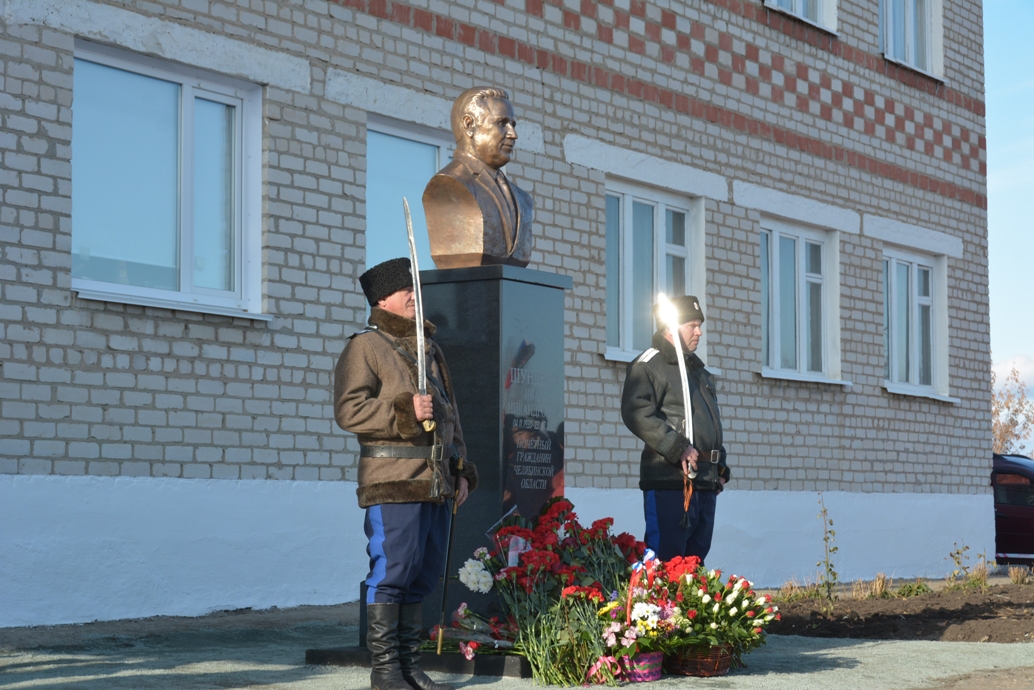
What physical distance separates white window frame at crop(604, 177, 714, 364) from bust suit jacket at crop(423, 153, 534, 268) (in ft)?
17.7

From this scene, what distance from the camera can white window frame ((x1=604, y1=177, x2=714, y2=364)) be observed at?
1322 centimetres

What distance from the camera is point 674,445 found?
7609mm

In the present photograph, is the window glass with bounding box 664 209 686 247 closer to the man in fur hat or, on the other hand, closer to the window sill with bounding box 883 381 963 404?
the window sill with bounding box 883 381 963 404

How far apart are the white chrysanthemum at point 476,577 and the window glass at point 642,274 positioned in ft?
22.3

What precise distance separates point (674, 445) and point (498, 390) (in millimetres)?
A: 1156

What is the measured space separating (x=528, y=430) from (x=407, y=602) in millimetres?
1407

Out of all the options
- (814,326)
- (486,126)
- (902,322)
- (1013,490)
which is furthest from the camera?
(1013,490)

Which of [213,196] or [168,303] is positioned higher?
[213,196]

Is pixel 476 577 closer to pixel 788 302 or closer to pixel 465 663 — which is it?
pixel 465 663

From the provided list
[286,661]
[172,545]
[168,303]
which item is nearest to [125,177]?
[168,303]

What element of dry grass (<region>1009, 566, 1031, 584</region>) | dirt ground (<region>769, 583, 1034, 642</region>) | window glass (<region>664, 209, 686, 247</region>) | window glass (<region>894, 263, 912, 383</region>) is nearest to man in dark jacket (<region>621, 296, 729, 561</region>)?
dirt ground (<region>769, 583, 1034, 642</region>)

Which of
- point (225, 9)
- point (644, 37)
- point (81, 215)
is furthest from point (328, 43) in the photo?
point (644, 37)

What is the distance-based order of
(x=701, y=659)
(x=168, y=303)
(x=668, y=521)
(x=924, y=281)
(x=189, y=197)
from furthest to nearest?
(x=924, y=281) → (x=189, y=197) → (x=168, y=303) → (x=668, y=521) → (x=701, y=659)

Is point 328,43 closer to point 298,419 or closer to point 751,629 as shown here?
point 298,419
